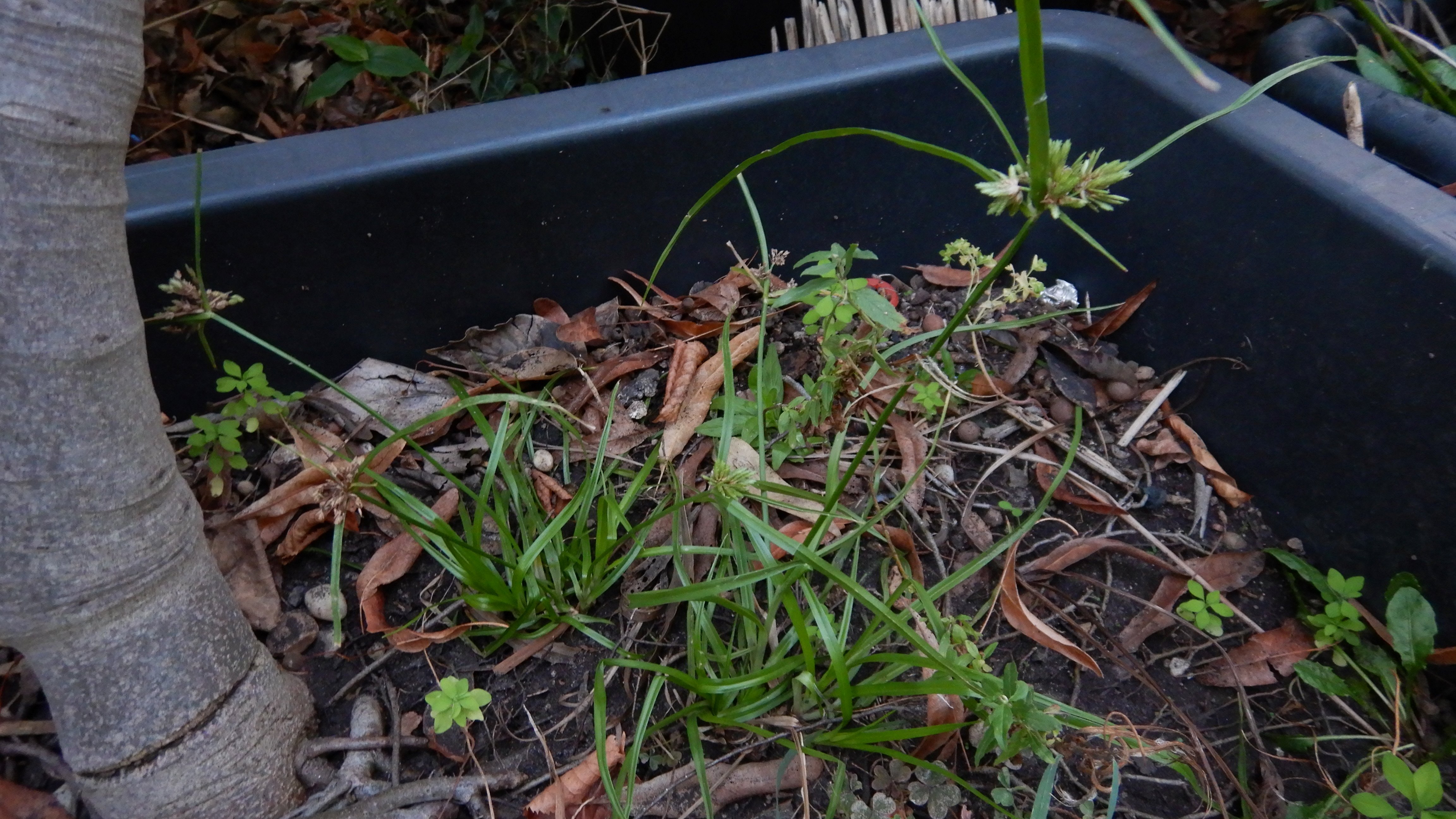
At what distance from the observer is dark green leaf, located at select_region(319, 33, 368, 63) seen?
64.9 inches

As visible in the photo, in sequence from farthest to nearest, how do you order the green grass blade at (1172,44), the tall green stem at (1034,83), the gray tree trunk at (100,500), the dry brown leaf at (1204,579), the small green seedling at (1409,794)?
the dry brown leaf at (1204,579), the small green seedling at (1409,794), the gray tree trunk at (100,500), the tall green stem at (1034,83), the green grass blade at (1172,44)

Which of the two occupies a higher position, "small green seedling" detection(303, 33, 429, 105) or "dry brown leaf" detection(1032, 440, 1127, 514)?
"small green seedling" detection(303, 33, 429, 105)

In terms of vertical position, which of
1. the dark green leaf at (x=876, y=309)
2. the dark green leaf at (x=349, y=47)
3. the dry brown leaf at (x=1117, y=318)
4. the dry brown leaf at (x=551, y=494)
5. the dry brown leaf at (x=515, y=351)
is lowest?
the dry brown leaf at (x=551, y=494)

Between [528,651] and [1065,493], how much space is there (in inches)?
34.1

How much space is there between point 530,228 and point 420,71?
75cm

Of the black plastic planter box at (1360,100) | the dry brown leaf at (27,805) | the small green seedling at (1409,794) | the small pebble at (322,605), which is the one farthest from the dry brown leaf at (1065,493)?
the dry brown leaf at (27,805)

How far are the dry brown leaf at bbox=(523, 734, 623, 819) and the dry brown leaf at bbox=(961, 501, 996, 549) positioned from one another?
0.60 meters

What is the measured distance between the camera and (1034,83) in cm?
58

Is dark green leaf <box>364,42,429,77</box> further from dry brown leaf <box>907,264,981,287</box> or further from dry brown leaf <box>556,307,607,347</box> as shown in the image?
dry brown leaf <box>907,264,981,287</box>

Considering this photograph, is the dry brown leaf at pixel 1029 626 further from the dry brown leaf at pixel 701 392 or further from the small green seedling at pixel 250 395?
the small green seedling at pixel 250 395

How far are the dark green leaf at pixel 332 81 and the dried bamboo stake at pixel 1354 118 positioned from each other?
70.9 inches

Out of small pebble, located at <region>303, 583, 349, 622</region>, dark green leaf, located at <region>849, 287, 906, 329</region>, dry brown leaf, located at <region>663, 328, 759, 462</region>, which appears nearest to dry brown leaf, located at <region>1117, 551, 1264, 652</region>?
dark green leaf, located at <region>849, 287, 906, 329</region>

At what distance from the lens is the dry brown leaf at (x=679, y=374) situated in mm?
1391

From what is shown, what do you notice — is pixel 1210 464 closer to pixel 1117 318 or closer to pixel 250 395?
pixel 1117 318
